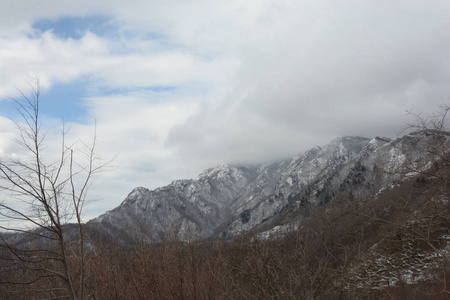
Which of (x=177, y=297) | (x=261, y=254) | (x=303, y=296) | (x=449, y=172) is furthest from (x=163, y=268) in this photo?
(x=449, y=172)

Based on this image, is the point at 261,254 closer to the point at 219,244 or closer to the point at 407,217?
the point at 219,244

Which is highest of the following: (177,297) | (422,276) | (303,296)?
(177,297)

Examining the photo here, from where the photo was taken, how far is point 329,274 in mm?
7594

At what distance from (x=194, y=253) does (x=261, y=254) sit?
1439 millimetres

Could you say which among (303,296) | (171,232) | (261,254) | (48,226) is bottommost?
(303,296)

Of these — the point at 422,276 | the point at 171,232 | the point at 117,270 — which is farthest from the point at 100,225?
the point at 422,276

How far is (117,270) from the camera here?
309 inches

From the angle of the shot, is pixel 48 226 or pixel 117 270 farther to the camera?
pixel 117 270

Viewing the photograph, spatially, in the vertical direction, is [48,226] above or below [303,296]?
above

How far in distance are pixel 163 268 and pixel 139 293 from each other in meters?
0.66

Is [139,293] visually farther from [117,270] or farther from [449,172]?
[449,172]

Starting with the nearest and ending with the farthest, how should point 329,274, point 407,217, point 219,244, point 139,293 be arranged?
point 139,293
point 329,274
point 219,244
point 407,217

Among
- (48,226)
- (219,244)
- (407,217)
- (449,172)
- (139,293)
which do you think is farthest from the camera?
(407,217)

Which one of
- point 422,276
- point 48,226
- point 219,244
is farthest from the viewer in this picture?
point 422,276
